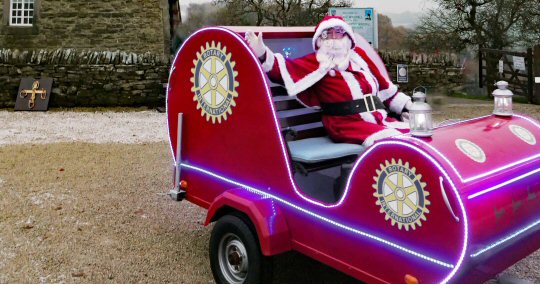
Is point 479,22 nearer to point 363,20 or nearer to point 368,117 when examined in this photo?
point 363,20

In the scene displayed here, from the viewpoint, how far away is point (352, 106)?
3354mm

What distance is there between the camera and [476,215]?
2123 mm

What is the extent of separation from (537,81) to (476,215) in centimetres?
1396

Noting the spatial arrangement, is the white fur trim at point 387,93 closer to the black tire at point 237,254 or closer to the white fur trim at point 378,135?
the white fur trim at point 378,135

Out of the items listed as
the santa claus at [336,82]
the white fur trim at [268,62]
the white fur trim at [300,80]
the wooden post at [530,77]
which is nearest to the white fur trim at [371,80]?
the santa claus at [336,82]

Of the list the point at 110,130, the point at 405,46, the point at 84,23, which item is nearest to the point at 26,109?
the point at 110,130

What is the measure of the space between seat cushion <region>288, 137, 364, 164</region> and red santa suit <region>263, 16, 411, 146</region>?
0.25ft

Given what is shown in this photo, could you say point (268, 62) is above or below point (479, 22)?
below

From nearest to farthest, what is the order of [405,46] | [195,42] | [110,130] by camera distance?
[195,42] → [110,130] → [405,46]

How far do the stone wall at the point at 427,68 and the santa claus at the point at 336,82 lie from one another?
34.8 ft

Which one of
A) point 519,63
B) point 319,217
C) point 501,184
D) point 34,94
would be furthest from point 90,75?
point 519,63

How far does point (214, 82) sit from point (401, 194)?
1.58m

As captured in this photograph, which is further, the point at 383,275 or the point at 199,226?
the point at 199,226

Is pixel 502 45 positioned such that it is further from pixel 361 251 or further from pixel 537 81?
pixel 361 251
